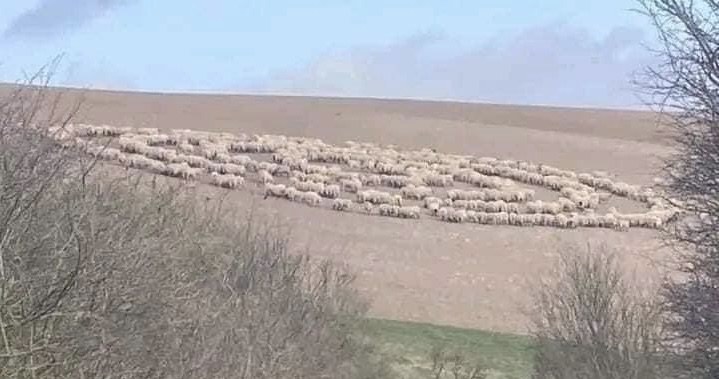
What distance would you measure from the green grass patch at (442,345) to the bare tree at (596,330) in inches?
155

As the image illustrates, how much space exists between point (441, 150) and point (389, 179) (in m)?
13.8

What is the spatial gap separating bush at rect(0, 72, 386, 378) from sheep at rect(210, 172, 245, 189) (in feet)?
94.7

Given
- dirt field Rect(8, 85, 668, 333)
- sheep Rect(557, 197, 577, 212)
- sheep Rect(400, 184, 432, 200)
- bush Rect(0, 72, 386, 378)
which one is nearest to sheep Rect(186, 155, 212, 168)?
dirt field Rect(8, 85, 668, 333)

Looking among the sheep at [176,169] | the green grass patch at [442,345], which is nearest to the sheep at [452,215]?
the sheep at [176,169]

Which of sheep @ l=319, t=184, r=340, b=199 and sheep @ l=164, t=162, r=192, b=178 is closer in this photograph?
sheep @ l=164, t=162, r=192, b=178

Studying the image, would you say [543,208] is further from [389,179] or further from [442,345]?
[442,345]

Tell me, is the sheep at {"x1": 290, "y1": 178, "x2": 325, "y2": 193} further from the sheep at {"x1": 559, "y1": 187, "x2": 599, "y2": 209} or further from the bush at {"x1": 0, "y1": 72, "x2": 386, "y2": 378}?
the bush at {"x1": 0, "y1": 72, "x2": 386, "y2": 378}

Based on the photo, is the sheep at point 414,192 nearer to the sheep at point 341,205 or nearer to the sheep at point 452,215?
the sheep at point 452,215

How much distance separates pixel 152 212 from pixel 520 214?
36089mm

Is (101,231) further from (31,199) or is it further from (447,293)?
(447,293)

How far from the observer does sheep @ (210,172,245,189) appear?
45344 mm

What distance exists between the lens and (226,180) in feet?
151

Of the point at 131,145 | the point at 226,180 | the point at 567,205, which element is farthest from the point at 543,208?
the point at 131,145

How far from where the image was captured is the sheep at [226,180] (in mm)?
45344
